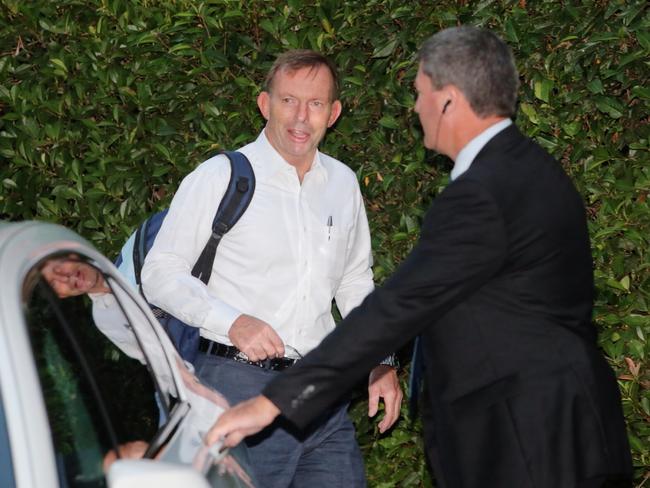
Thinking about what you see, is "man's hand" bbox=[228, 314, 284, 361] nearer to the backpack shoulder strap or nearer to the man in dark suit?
the backpack shoulder strap

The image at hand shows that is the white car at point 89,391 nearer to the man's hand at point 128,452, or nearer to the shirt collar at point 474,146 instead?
the man's hand at point 128,452

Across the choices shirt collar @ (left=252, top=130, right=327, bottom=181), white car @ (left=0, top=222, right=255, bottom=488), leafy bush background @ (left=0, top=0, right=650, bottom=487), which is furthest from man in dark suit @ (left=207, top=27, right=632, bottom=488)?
leafy bush background @ (left=0, top=0, right=650, bottom=487)

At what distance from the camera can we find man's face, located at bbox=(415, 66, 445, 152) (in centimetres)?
343

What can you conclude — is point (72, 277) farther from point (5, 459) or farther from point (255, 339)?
point (255, 339)

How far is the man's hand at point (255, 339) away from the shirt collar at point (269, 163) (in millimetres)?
598

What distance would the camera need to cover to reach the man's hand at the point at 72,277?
2857 mm

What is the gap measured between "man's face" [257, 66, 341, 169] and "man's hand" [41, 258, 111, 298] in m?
1.25

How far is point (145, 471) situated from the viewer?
2.39 metres

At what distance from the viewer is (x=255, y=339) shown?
12.7ft

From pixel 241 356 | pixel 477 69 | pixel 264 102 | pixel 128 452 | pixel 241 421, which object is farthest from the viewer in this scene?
pixel 264 102

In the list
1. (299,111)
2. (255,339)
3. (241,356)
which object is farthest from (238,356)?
(299,111)

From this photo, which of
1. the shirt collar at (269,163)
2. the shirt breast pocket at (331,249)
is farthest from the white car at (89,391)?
the shirt collar at (269,163)

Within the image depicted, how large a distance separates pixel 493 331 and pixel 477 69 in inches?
27.5

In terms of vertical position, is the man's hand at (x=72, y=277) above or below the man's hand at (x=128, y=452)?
above
